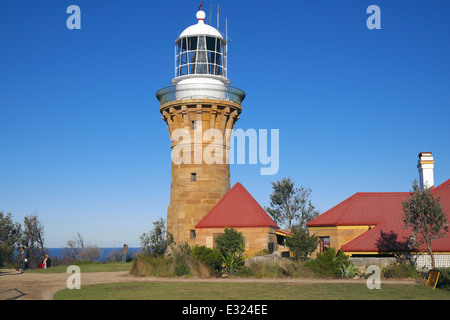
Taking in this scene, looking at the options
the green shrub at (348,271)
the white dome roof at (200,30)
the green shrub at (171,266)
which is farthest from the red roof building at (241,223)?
the white dome roof at (200,30)

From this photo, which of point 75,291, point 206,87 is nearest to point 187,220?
point 206,87

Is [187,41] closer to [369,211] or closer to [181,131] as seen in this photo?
[181,131]

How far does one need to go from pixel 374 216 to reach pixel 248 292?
47.4 feet

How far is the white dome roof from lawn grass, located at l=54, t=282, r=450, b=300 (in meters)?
20.7

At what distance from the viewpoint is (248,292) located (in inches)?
634

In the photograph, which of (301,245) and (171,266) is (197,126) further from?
(171,266)

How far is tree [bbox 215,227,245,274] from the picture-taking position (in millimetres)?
24737

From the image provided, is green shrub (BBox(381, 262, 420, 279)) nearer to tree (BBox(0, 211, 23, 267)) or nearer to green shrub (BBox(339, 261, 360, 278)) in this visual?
green shrub (BBox(339, 261, 360, 278))

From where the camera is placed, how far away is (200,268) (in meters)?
23.0

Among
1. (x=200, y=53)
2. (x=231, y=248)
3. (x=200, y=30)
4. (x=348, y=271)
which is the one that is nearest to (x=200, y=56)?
(x=200, y=53)

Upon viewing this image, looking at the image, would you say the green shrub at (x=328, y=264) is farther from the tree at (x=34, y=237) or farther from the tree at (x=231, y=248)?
the tree at (x=34, y=237)

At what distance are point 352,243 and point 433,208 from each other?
550cm

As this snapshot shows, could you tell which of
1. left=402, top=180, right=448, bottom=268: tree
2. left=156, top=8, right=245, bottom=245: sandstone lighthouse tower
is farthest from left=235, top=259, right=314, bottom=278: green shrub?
left=156, top=8, right=245, bottom=245: sandstone lighthouse tower

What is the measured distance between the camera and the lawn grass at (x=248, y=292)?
14852mm
